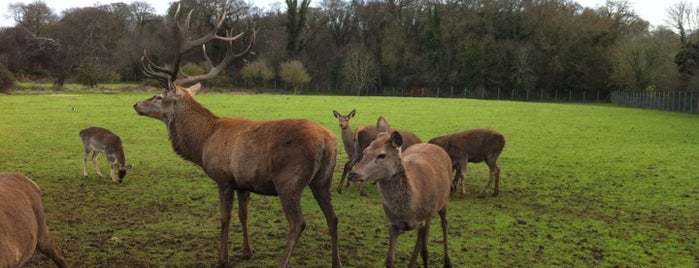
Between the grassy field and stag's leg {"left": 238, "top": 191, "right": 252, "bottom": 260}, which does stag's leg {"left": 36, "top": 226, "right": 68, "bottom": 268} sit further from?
stag's leg {"left": 238, "top": 191, "right": 252, "bottom": 260}

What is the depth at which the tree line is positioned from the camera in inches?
2554

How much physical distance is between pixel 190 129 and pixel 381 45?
66272 mm

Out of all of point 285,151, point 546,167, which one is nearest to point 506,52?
point 546,167

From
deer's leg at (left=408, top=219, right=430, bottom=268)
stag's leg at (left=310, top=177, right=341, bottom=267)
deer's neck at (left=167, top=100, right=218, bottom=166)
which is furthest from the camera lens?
deer's neck at (left=167, top=100, right=218, bottom=166)

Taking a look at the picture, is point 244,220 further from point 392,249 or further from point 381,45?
point 381,45

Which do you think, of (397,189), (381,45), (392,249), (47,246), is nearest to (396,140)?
(397,189)

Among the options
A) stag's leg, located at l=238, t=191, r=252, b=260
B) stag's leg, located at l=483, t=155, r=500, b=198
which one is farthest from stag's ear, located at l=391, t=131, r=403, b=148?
stag's leg, located at l=483, t=155, r=500, b=198

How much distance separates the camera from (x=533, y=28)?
66938 millimetres

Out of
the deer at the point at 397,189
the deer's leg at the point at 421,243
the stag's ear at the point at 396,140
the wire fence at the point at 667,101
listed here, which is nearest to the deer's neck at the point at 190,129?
the deer at the point at 397,189

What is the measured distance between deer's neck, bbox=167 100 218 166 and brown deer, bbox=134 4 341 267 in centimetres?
1

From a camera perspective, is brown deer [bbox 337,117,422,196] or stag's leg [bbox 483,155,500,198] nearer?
stag's leg [bbox 483,155,500,198]

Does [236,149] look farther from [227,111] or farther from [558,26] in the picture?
[558,26]

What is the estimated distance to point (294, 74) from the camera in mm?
67812

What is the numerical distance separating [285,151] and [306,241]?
1.71 meters
